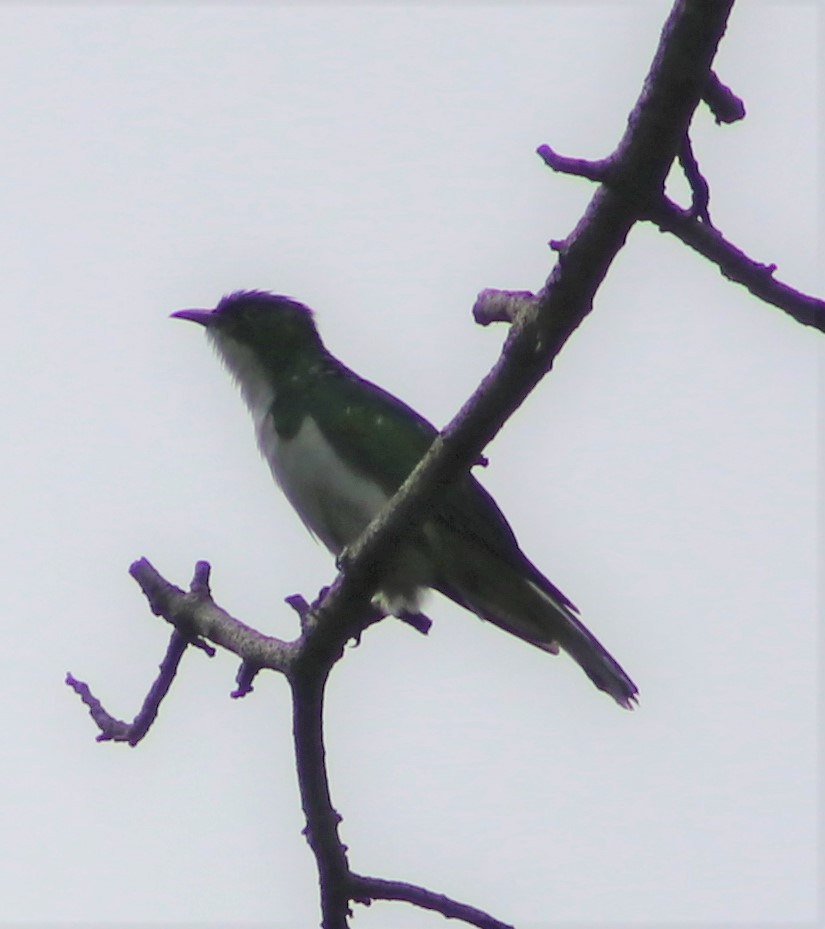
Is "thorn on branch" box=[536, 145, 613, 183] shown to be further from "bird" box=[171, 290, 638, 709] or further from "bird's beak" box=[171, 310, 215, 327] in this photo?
"bird's beak" box=[171, 310, 215, 327]

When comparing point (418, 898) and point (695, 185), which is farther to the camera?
point (418, 898)

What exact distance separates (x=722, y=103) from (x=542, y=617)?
3.40 meters

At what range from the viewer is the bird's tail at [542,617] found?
6.21 m

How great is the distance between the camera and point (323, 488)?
6.61 meters

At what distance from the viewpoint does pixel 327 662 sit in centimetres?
483

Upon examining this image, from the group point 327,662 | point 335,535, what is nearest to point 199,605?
point 327,662

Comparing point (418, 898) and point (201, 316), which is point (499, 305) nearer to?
point (418, 898)

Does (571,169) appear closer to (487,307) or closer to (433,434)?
(487,307)

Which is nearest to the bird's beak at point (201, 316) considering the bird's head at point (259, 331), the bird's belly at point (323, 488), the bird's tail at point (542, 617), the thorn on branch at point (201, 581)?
the bird's head at point (259, 331)

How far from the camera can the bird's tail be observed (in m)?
6.21

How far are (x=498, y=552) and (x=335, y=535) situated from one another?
76 cm

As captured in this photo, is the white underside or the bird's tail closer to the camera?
the bird's tail

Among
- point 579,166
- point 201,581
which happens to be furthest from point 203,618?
point 579,166

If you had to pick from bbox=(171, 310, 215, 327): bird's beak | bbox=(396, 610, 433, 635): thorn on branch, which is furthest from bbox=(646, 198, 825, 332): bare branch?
bbox=(171, 310, 215, 327): bird's beak
